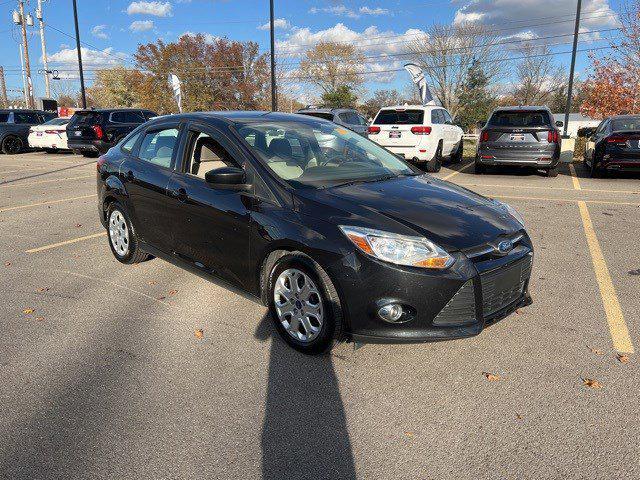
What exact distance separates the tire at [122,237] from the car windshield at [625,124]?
11.0 meters

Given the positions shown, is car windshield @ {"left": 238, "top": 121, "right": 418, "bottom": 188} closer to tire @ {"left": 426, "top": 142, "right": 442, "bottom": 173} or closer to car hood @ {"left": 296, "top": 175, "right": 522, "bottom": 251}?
car hood @ {"left": 296, "top": 175, "right": 522, "bottom": 251}

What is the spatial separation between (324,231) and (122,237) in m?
3.07

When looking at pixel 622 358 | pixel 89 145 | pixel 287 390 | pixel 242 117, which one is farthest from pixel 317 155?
pixel 89 145

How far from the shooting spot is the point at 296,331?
3451 mm

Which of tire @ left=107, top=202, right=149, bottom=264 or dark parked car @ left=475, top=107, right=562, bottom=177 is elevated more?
dark parked car @ left=475, top=107, right=562, bottom=177

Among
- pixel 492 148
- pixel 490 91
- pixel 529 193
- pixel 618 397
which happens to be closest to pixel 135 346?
pixel 618 397

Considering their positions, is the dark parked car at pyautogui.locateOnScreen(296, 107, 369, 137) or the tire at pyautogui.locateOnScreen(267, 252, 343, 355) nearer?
the tire at pyautogui.locateOnScreen(267, 252, 343, 355)

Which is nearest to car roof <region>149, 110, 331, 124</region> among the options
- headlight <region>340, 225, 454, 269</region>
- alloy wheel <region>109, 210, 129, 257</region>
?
alloy wheel <region>109, 210, 129, 257</region>

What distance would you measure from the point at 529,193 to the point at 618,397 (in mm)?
7850

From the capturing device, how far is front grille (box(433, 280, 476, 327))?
9.93 feet

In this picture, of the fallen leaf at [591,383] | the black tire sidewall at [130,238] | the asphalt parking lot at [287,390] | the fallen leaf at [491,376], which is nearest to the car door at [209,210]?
the asphalt parking lot at [287,390]

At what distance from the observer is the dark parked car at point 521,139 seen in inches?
464

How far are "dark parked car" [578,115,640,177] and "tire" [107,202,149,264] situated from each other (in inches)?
416

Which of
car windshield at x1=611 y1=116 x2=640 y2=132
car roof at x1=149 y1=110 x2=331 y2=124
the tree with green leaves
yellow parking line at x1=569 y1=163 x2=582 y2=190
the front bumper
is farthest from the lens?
the tree with green leaves
